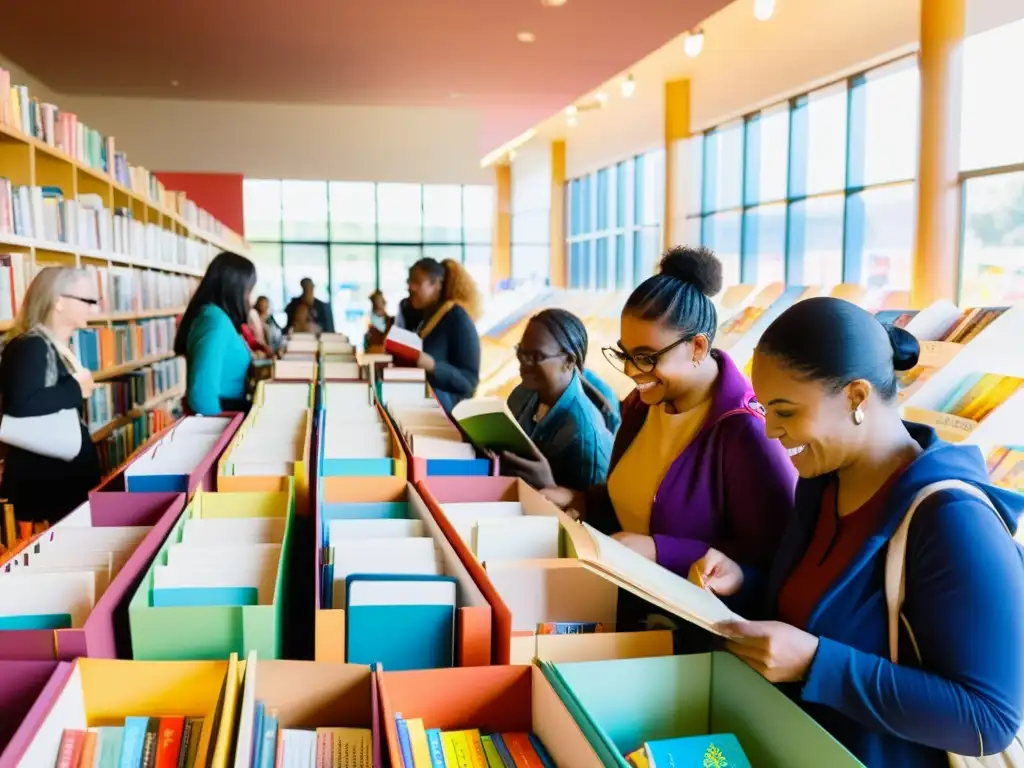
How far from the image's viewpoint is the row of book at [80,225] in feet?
13.4

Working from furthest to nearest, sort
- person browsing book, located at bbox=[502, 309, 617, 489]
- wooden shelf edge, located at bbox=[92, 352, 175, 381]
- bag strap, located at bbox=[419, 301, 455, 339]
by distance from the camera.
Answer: wooden shelf edge, located at bbox=[92, 352, 175, 381] < bag strap, located at bbox=[419, 301, 455, 339] < person browsing book, located at bbox=[502, 309, 617, 489]

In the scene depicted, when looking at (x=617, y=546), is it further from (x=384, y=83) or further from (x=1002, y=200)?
(x=384, y=83)

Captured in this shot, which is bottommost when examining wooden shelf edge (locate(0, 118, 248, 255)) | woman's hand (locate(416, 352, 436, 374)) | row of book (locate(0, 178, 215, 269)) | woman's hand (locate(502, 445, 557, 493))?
woman's hand (locate(502, 445, 557, 493))

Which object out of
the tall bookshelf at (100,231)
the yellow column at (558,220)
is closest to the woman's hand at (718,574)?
the tall bookshelf at (100,231)

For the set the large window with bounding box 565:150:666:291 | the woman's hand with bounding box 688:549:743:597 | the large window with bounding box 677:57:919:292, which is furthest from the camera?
the large window with bounding box 565:150:666:291

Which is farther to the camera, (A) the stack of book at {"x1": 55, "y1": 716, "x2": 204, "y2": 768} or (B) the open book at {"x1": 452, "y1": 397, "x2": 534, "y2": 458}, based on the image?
(B) the open book at {"x1": 452, "y1": 397, "x2": 534, "y2": 458}

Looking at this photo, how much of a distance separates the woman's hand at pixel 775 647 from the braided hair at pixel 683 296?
80cm

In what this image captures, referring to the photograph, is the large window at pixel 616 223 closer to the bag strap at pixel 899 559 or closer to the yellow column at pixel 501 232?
the yellow column at pixel 501 232

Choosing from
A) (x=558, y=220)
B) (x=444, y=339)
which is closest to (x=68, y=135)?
(x=444, y=339)

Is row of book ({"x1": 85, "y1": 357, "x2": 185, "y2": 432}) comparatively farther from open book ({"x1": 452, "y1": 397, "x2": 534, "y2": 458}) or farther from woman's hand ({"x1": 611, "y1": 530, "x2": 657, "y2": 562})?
woman's hand ({"x1": 611, "y1": 530, "x2": 657, "y2": 562})

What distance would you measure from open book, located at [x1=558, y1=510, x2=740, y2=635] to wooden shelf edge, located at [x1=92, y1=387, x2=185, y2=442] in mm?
5222

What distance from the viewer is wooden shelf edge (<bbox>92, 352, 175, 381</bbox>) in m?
5.76

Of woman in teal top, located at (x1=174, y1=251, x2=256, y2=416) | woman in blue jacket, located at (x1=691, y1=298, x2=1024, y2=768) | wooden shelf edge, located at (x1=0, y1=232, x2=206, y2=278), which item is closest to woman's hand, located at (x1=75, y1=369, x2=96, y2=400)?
woman in teal top, located at (x1=174, y1=251, x2=256, y2=416)

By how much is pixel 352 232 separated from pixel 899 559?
15.9 metres
